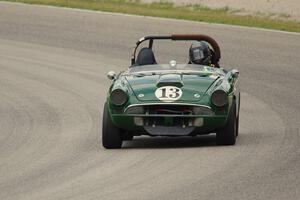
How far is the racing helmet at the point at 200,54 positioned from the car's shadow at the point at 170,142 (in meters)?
0.98

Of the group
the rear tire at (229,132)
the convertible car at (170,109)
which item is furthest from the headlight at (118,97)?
the rear tire at (229,132)

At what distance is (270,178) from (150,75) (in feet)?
10.7

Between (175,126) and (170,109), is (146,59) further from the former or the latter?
(175,126)

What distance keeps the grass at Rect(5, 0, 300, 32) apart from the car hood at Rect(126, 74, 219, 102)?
1379 centimetres

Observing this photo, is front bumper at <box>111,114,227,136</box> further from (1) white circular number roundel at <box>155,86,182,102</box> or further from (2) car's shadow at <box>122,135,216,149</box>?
(2) car's shadow at <box>122,135,216,149</box>

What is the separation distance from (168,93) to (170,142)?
43.4 inches

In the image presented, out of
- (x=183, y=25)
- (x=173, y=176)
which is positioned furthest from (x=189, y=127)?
(x=183, y=25)

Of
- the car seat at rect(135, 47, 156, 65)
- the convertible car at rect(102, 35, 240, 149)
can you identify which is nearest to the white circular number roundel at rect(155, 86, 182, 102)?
the convertible car at rect(102, 35, 240, 149)

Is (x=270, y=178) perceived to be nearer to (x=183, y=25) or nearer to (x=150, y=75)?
(x=150, y=75)

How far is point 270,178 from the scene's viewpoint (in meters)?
11.6

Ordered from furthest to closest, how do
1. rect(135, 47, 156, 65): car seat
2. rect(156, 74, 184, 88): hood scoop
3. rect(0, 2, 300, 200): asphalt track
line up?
rect(135, 47, 156, 65): car seat < rect(156, 74, 184, 88): hood scoop < rect(0, 2, 300, 200): asphalt track

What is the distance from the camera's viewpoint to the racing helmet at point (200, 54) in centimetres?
1570

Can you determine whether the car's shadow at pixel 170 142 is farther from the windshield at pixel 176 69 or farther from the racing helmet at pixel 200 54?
the racing helmet at pixel 200 54

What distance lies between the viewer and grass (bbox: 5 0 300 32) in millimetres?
28734
